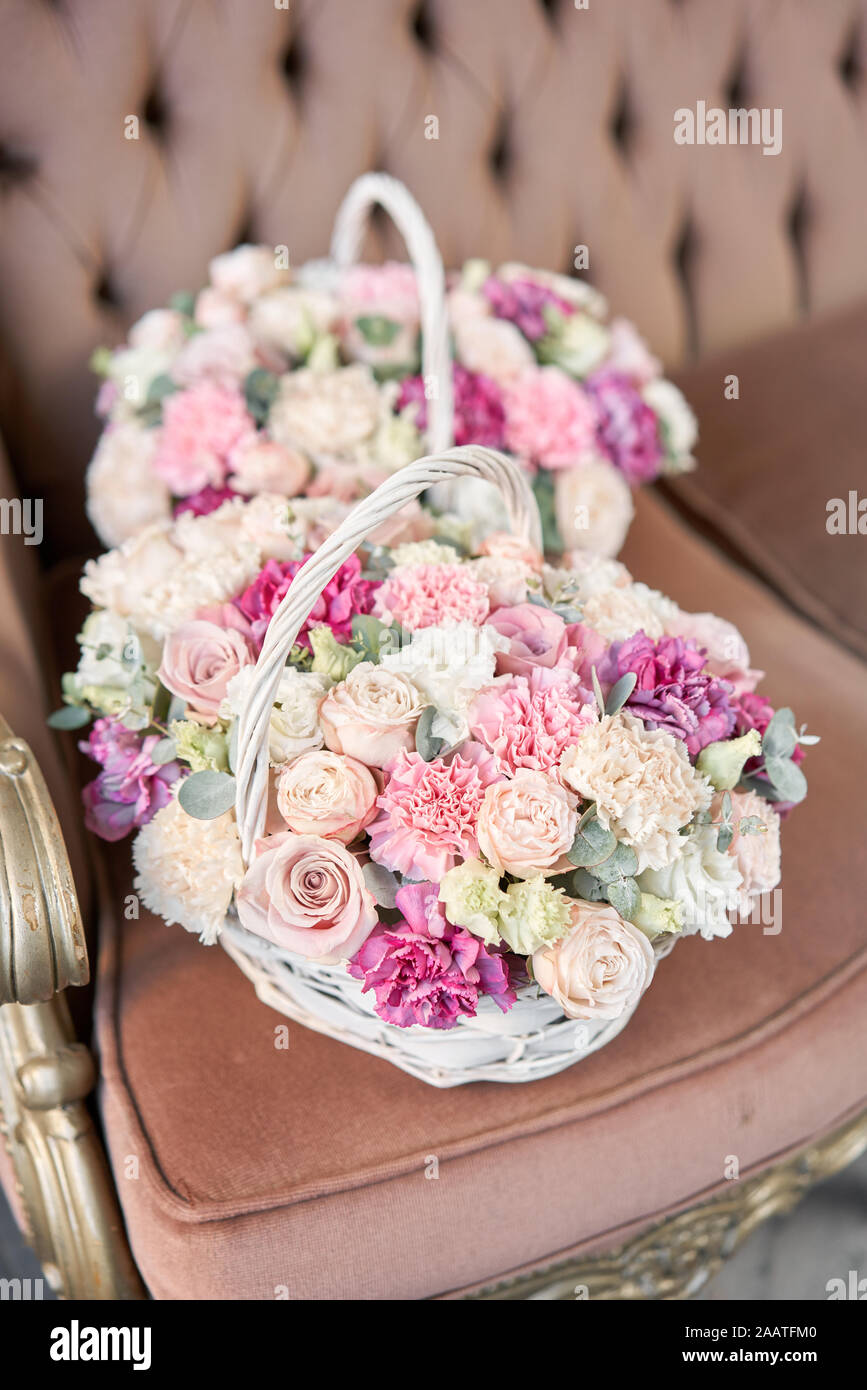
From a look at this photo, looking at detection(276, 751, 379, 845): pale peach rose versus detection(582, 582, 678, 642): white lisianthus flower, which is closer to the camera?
detection(276, 751, 379, 845): pale peach rose

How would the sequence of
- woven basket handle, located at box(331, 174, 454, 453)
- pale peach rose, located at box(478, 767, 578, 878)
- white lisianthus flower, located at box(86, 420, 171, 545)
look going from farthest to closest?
white lisianthus flower, located at box(86, 420, 171, 545)
woven basket handle, located at box(331, 174, 454, 453)
pale peach rose, located at box(478, 767, 578, 878)

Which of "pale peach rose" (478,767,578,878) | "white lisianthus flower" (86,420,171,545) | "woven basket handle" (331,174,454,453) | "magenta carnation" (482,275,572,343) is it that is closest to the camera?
"pale peach rose" (478,767,578,878)

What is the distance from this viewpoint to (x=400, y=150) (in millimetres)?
1146

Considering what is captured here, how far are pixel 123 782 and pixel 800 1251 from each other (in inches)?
31.7

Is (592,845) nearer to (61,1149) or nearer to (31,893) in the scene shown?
(31,893)

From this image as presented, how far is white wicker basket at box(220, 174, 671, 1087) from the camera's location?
51 cm

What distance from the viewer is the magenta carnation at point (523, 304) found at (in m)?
0.97

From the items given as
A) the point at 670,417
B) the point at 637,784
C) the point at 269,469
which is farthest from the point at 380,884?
the point at 670,417

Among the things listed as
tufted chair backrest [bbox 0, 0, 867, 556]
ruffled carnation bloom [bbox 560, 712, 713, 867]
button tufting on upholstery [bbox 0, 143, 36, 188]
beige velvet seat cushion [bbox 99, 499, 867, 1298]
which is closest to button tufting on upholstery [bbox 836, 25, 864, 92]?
tufted chair backrest [bbox 0, 0, 867, 556]

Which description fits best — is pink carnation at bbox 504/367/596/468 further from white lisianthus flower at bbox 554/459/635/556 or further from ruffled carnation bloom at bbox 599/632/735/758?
ruffled carnation bloom at bbox 599/632/735/758

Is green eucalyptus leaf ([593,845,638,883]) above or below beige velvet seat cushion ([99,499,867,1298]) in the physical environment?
above

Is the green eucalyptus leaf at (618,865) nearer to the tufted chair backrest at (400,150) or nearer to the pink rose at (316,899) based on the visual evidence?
the pink rose at (316,899)

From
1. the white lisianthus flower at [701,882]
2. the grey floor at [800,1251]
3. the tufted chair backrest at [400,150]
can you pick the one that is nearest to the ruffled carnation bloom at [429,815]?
the white lisianthus flower at [701,882]

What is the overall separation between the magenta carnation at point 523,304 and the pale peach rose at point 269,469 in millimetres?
290
